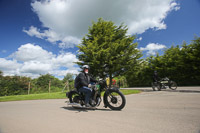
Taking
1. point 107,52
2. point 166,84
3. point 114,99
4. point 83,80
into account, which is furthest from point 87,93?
point 166,84

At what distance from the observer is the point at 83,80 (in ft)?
13.0

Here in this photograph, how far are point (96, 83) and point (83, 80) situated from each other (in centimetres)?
53

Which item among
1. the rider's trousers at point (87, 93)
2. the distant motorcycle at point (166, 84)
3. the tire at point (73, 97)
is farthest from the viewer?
the distant motorcycle at point (166, 84)

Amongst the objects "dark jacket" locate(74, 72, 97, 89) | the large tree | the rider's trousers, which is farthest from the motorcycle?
the large tree

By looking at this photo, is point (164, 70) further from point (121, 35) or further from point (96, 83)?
point (96, 83)

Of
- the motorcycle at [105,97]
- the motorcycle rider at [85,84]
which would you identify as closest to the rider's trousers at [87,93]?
the motorcycle rider at [85,84]

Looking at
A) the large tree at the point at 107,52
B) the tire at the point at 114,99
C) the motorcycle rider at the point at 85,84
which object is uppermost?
the large tree at the point at 107,52

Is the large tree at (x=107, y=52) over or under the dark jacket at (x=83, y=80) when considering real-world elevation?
over

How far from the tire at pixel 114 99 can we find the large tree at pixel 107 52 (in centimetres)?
802

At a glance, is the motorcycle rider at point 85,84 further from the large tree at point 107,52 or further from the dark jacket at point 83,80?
the large tree at point 107,52

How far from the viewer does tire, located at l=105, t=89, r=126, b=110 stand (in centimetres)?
372

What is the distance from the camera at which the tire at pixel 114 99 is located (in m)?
3.72

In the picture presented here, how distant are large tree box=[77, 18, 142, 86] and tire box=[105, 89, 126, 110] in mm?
8021

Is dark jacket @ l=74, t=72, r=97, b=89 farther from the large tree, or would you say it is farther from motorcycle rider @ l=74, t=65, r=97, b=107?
the large tree
